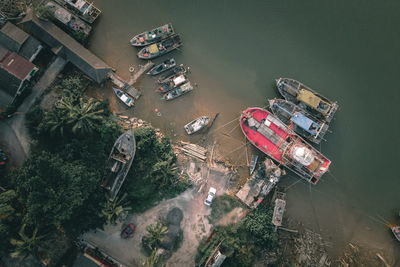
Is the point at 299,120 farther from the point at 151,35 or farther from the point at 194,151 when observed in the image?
the point at 151,35

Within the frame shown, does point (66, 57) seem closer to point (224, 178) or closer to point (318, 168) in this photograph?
point (224, 178)

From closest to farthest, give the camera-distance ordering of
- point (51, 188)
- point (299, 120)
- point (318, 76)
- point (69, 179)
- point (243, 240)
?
point (51, 188) < point (69, 179) < point (243, 240) < point (299, 120) < point (318, 76)

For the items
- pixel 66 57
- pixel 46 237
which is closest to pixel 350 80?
pixel 66 57

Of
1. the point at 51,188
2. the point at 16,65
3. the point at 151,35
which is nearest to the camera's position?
the point at 51,188

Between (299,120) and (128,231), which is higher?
(299,120)

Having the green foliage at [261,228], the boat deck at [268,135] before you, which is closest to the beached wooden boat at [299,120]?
the boat deck at [268,135]

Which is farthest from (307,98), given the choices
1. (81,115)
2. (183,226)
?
(81,115)
